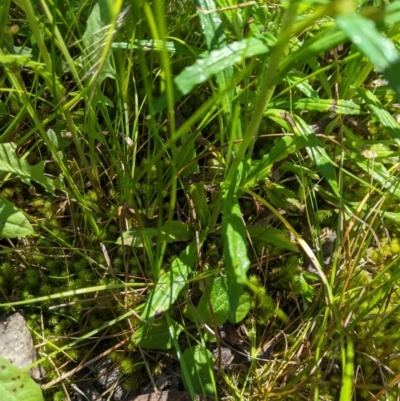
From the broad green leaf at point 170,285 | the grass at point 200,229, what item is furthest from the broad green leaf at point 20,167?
the broad green leaf at point 170,285

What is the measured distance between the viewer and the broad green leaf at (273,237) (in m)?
1.35

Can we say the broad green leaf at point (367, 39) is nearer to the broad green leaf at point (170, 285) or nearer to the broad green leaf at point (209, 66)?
the broad green leaf at point (209, 66)

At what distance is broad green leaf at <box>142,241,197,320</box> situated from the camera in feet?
4.02

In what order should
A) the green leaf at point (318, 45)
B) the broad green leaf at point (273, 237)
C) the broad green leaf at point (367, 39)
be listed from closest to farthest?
the broad green leaf at point (367, 39) → the green leaf at point (318, 45) → the broad green leaf at point (273, 237)

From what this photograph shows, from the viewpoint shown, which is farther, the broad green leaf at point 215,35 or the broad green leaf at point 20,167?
the broad green leaf at point 20,167

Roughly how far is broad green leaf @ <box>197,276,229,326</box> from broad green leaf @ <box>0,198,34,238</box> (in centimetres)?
51

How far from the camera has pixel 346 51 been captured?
166 cm

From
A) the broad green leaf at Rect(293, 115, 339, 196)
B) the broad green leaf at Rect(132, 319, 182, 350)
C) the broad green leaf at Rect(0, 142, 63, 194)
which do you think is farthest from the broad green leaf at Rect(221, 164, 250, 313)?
the broad green leaf at Rect(0, 142, 63, 194)

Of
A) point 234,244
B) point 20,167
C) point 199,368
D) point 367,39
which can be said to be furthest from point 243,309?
point 367,39

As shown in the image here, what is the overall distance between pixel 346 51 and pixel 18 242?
4.22 ft

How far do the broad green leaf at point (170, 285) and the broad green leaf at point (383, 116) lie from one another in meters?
0.62

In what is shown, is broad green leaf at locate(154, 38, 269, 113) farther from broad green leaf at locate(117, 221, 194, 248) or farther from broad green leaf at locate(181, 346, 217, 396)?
broad green leaf at locate(181, 346, 217, 396)

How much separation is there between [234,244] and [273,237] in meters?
0.44

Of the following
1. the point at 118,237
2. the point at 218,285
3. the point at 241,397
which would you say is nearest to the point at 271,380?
the point at 241,397
